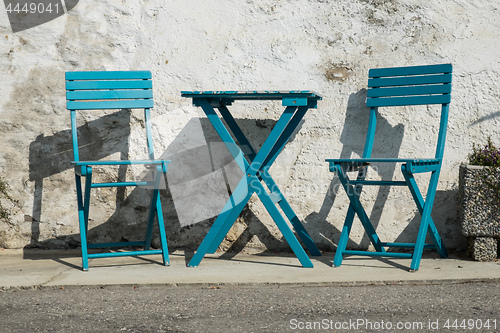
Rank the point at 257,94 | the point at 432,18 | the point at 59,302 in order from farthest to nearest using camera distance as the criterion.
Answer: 1. the point at 432,18
2. the point at 257,94
3. the point at 59,302

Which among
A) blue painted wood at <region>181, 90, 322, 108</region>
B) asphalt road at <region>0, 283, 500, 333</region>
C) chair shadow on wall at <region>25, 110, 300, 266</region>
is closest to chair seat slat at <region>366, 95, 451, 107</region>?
blue painted wood at <region>181, 90, 322, 108</region>

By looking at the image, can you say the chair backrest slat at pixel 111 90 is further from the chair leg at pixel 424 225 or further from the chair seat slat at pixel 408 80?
the chair leg at pixel 424 225

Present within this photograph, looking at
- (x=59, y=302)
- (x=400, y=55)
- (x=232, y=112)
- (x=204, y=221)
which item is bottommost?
(x=59, y=302)

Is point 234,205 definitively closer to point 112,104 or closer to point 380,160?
point 380,160

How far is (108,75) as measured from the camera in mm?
3328

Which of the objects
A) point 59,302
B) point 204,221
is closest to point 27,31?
point 204,221

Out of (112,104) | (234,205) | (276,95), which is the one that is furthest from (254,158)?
(112,104)

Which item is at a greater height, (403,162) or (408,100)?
(408,100)

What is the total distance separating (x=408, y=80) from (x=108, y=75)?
1799 mm

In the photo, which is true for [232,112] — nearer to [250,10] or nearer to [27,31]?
[250,10]

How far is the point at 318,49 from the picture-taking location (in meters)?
3.56

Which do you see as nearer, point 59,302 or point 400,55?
point 59,302

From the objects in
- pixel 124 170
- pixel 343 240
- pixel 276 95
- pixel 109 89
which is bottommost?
pixel 343 240

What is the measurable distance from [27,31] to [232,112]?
56.4 inches
